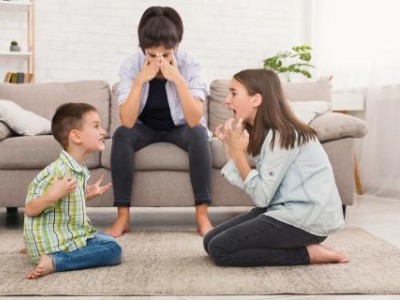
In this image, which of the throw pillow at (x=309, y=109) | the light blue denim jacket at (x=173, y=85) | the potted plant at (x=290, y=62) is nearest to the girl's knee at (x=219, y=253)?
the light blue denim jacket at (x=173, y=85)

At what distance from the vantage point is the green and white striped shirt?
1807 millimetres

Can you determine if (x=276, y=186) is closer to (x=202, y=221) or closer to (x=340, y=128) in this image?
(x=202, y=221)

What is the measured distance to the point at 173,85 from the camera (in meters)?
2.66

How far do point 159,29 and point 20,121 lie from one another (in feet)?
2.93

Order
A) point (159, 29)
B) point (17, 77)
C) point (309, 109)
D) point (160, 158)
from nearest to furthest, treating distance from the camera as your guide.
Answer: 1. point (159, 29)
2. point (160, 158)
3. point (309, 109)
4. point (17, 77)

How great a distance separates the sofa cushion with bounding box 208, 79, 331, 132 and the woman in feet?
2.19

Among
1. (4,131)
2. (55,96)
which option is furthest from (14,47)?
(4,131)

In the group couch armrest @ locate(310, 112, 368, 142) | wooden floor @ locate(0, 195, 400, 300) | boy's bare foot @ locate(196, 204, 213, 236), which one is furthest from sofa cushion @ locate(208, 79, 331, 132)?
boy's bare foot @ locate(196, 204, 213, 236)

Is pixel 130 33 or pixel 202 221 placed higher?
pixel 130 33

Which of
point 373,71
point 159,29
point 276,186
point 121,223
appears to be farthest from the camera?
→ point 373,71

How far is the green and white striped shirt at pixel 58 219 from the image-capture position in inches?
71.1

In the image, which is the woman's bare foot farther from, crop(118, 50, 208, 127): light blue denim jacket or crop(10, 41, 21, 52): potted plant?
crop(10, 41, 21, 52): potted plant

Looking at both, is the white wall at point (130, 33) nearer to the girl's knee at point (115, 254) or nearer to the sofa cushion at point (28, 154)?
the sofa cushion at point (28, 154)

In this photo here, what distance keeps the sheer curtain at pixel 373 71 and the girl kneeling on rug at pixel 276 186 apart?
2.30 metres
